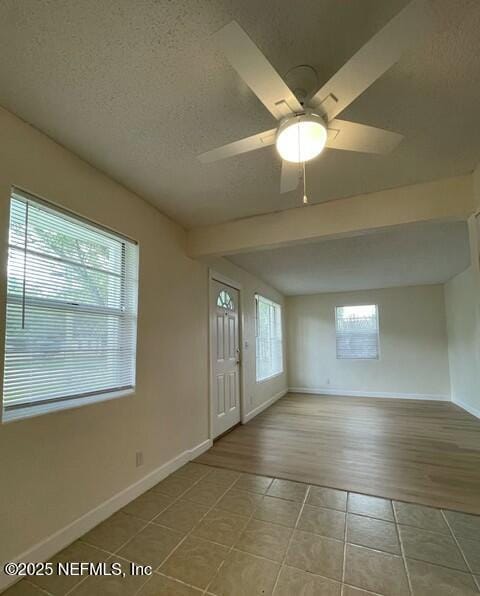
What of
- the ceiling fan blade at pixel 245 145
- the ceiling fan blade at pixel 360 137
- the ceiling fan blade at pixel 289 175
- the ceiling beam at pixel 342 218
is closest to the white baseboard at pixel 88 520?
the ceiling beam at pixel 342 218

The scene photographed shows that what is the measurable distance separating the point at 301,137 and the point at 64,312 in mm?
1775

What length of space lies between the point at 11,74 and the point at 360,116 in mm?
1780

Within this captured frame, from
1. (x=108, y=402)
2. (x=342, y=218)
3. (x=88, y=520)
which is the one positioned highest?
(x=342, y=218)

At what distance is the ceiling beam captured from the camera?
233 cm

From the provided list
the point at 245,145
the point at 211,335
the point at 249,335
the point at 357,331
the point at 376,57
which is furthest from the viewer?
the point at 357,331

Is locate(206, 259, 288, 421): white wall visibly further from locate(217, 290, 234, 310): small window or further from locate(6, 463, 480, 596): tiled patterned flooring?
locate(6, 463, 480, 596): tiled patterned flooring

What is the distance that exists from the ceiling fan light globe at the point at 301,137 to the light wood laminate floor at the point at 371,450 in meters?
2.65

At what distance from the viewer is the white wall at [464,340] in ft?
15.3

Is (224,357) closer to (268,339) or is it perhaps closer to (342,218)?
(268,339)

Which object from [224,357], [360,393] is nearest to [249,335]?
[224,357]

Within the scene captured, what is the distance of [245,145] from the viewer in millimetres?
1443

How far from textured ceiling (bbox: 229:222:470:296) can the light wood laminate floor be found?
2.25m

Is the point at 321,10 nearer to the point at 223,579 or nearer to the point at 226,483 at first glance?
the point at 223,579

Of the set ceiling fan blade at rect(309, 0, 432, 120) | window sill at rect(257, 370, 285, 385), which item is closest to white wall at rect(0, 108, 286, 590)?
ceiling fan blade at rect(309, 0, 432, 120)
